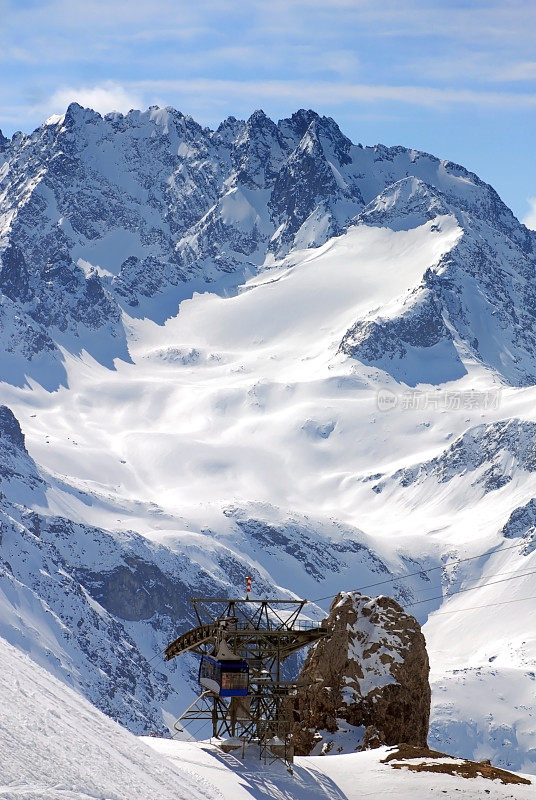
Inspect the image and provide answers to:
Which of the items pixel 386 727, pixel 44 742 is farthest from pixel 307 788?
pixel 44 742

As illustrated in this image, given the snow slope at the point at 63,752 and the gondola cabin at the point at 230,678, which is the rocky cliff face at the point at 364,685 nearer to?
the gondola cabin at the point at 230,678

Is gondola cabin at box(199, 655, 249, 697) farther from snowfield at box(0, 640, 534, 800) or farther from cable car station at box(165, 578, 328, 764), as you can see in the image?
snowfield at box(0, 640, 534, 800)

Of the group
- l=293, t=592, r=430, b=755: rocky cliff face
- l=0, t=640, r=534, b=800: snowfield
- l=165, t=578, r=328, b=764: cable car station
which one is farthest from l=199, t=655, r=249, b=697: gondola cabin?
l=293, t=592, r=430, b=755: rocky cliff face

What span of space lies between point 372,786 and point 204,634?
11879 millimetres

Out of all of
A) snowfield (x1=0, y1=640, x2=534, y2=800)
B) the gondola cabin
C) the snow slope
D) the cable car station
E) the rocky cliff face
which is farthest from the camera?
the rocky cliff face

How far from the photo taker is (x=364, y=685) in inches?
3068

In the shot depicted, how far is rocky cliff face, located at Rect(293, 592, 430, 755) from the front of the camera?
77.0 meters

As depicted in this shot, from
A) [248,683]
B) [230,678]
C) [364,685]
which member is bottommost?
[230,678]

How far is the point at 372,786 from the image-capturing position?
64.4 metres

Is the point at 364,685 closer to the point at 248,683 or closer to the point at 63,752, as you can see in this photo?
the point at 248,683

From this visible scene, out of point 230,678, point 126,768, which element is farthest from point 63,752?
point 230,678

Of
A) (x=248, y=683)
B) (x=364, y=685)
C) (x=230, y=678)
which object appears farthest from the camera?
(x=364, y=685)

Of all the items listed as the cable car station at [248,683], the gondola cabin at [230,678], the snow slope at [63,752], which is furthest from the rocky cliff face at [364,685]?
the snow slope at [63,752]

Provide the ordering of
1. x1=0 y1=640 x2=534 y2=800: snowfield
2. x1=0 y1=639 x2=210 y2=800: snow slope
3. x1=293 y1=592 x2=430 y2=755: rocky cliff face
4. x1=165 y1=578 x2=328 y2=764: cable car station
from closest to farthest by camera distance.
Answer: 1. x1=0 y1=639 x2=210 y2=800: snow slope
2. x1=0 y1=640 x2=534 y2=800: snowfield
3. x1=165 y1=578 x2=328 y2=764: cable car station
4. x1=293 y1=592 x2=430 y2=755: rocky cliff face
